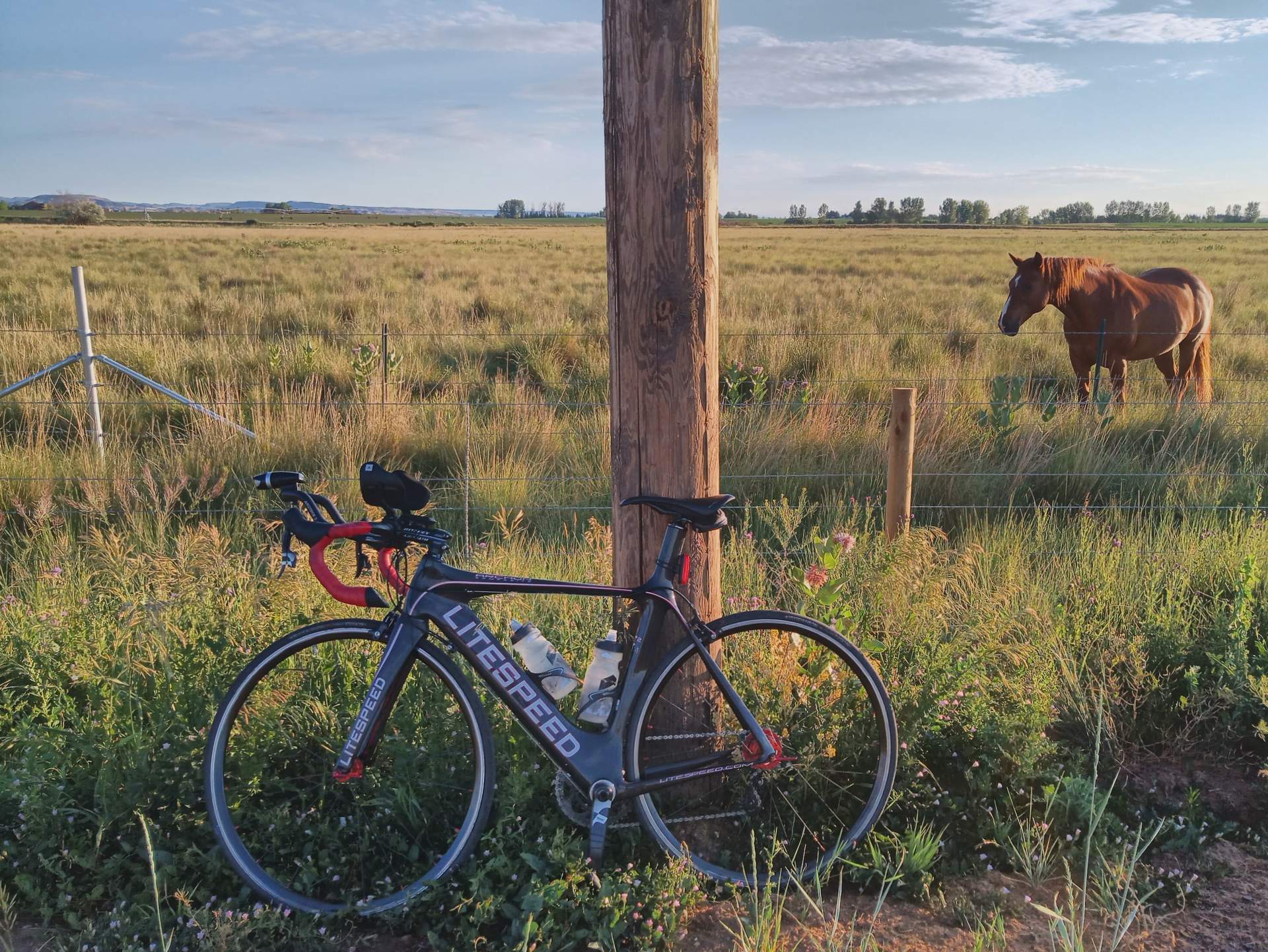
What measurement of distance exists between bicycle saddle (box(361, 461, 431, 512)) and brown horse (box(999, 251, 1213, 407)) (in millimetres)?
7757

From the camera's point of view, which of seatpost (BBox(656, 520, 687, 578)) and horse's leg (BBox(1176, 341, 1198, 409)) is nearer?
seatpost (BBox(656, 520, 687, 578))

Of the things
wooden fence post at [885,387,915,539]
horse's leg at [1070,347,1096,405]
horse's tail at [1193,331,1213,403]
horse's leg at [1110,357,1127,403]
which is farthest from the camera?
horse's tail at [1193,331,1213,403]

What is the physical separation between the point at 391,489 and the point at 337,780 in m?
0.89

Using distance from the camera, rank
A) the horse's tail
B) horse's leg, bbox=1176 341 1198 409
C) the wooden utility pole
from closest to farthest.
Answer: the wooden utility pole → the horse's tail → horse's leg, bbox=1176 341 1198 409

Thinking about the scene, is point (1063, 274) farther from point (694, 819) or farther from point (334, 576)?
point (334, 576)

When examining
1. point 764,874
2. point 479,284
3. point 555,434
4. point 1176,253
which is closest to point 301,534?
point 764,874

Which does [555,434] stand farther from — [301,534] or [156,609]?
[301,534]

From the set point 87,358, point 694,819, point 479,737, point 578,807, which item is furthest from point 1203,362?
point 87,358

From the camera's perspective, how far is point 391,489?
7.97ft

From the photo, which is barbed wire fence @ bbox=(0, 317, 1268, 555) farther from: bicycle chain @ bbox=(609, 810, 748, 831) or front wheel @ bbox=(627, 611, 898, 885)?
bicycle chain @ bbox=(609, 810, 748, 831)

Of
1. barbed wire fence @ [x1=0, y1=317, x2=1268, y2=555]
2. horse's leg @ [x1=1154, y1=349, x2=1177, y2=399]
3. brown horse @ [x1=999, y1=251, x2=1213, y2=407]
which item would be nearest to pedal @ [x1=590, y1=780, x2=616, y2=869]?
barbed wire fence @ [x1=0, y1=317, x2=1268, y2=555]

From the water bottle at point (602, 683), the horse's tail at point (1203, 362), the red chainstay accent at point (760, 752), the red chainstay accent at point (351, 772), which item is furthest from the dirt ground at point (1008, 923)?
the horse's tail at point (1203, 362)

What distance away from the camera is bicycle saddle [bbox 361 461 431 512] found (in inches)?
95.2

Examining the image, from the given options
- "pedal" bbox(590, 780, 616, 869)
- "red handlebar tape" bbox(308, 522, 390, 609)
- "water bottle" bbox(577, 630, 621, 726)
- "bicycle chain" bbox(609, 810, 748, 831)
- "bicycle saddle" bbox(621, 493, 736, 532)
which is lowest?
"bicycle chain" bbox(609, 810, 748, 831)
